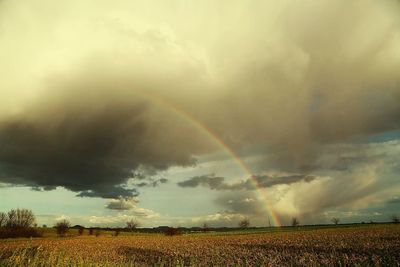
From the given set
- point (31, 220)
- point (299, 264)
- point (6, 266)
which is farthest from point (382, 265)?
point (31, 220)

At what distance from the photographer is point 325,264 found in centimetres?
2269

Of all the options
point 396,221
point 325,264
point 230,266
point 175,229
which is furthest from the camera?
point 396,221

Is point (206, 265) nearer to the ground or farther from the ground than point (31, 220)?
nearer to the ground

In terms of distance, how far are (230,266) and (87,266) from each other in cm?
971

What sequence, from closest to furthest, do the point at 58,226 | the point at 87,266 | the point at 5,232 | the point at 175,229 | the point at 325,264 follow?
the point at 87,266 < the point at 325,264 < the point at 5,232 < the point at 58,226 < the point at 175,229

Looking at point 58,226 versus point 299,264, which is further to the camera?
point 58,226

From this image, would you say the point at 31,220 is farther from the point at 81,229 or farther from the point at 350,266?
the point at 350,266

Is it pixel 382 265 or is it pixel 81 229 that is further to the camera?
pixel 81 229

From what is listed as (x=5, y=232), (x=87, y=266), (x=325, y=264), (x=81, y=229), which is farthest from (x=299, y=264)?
(x=81, y=229)

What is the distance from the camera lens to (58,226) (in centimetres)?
13362

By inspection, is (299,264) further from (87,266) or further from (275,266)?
(87,266)

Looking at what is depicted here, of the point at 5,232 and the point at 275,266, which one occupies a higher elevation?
the point at 5,232

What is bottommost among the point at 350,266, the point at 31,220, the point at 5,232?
the point at 350,266

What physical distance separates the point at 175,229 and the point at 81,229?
149 feet
